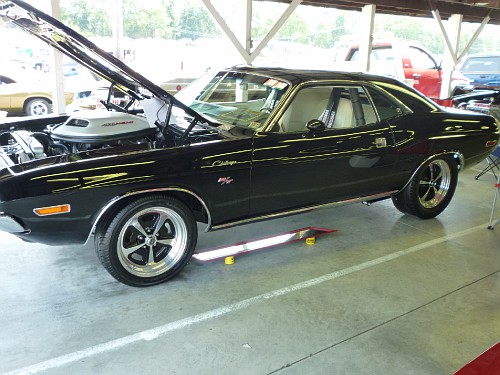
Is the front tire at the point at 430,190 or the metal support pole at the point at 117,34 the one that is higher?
the metal support pole at the point at 117,34

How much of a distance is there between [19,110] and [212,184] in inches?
314

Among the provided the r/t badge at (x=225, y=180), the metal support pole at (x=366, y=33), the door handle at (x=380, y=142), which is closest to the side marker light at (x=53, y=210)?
the r/t badge at (x=225, y=180)

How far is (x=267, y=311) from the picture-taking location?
2943 mm

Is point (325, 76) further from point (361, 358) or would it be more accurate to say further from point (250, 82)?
point (361, 358)

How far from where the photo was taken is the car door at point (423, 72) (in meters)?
11.0

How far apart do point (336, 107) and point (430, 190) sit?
1.56 meters

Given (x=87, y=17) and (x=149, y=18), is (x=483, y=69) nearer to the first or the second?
(x=149, y=18)

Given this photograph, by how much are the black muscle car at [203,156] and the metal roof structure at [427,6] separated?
4946 mm

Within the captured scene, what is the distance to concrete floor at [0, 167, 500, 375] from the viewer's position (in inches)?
96.9

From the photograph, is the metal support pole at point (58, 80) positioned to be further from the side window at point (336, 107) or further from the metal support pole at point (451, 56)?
the metal support pole at point (451, 56)

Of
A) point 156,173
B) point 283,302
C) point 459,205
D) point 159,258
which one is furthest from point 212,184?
point 459,205

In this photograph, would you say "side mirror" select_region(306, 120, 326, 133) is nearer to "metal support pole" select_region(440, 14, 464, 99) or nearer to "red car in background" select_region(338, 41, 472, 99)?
"red car in background" select_region(338, 41, 472, 99)

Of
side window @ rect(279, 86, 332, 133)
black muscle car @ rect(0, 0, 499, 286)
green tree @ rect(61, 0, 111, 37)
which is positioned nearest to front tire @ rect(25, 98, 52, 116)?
green tree @ rect(61, 0, 111, 37)

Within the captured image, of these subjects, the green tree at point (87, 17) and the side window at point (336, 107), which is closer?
the side window at point (336, 107)
